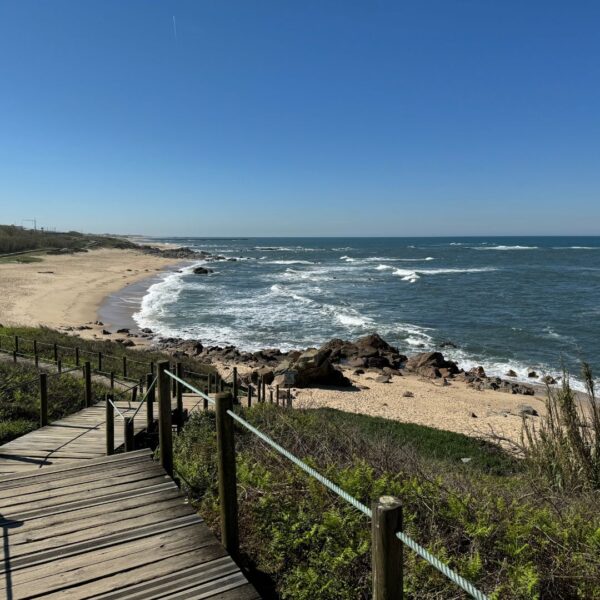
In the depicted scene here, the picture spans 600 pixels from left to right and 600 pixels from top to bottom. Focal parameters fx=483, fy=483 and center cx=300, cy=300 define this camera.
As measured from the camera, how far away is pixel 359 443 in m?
6.25

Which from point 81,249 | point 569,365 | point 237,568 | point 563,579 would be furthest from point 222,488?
point 81,249

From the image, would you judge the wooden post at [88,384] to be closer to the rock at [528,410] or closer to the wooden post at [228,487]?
the wooden post at [228,487]

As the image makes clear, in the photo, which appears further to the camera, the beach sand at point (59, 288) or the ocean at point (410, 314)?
the beach sand at point (59, 288)

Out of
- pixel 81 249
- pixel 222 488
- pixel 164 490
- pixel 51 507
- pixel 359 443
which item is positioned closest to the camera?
pixel 222 488

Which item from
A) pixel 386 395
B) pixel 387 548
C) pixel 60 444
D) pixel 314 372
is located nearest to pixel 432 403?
pixel 386 395

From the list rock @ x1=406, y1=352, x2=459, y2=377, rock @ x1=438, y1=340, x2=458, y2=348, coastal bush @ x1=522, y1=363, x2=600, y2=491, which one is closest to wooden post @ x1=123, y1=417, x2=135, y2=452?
coastal bush @ x1=522, y1=363, x2=600, y2=491

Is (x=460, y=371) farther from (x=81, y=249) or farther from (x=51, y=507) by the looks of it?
(x=81, y=249)

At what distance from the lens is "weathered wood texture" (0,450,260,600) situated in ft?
10.8

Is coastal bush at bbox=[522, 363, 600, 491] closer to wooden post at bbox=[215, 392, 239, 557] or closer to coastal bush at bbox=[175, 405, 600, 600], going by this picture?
coastal bush at bbox=[175, 405, 600, 600]

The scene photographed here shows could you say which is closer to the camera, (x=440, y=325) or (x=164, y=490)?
(x=164, y=490)

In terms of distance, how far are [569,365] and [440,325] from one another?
11.0 m

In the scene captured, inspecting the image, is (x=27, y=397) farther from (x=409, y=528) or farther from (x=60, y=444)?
(x=409, y=528)

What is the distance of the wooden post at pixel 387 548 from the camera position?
2088 mm

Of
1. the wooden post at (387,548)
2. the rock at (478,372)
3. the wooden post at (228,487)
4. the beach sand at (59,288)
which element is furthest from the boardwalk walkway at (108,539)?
the beach sand at (59,288)
